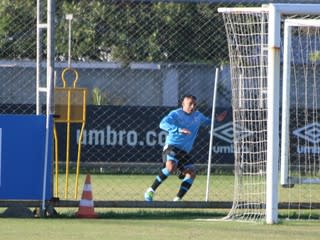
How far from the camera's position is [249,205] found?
46.6 ft

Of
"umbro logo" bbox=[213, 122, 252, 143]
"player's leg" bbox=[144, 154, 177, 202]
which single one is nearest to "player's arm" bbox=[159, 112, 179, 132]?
"player's leg" bbox=[144, 154, 177, 202]

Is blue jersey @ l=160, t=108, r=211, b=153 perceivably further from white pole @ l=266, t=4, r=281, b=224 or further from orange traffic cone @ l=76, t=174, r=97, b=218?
white pole @ l=266, t=4, r=281, b=224

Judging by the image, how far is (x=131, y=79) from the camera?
30.2 meters

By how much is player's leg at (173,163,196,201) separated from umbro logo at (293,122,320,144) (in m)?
5.59

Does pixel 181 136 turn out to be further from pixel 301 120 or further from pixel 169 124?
pixel 301 120

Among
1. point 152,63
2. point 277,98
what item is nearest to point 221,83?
point 152,63

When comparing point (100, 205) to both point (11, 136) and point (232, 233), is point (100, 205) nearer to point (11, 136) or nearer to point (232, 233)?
point (11, 136)

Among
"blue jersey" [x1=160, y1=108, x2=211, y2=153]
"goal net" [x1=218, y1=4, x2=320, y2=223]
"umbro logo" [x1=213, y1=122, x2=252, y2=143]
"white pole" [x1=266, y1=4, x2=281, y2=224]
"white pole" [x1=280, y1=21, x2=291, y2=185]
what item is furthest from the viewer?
"umbro logo" [x1=213, y1=122, x2=252, y2=143]

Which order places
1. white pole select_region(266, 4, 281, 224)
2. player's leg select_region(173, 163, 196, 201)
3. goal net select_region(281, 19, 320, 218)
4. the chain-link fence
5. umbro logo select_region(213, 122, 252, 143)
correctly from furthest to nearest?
1. umbro logo select_region(213, 122, 252, 143)
2. the chain-link fence
3. player's leg select_region(173, 163, 196, 201)
4. goal net select_region(281, 19, 320, 218)
5. white pole select_region(266, 4, 281, 224)

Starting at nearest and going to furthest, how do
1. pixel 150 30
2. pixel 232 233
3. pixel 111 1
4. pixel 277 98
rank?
pixel 232 233 < pixel 277 98 < pixel 111 1 < pixel 150 30

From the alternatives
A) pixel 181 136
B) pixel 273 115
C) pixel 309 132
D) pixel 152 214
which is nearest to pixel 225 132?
pixel 309 132

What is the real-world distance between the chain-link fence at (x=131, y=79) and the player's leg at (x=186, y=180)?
1.24 metres

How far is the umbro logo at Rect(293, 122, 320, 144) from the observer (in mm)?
22219

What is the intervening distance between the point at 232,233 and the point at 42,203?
10.2 ft
